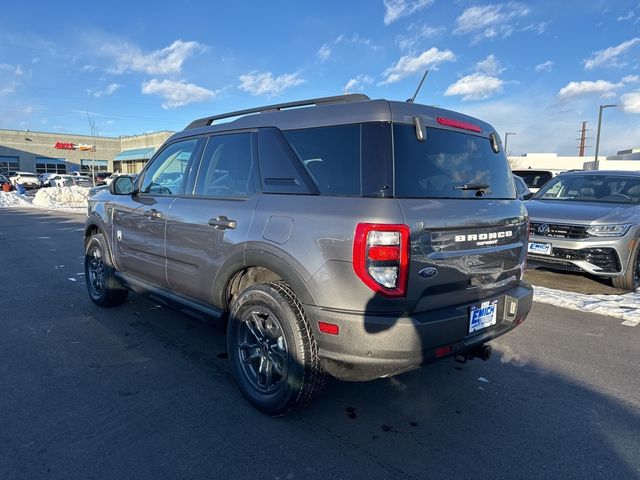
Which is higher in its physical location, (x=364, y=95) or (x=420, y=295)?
(x=364, y=95)

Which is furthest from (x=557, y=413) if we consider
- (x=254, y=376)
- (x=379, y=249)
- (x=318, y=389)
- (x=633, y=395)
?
(x=254, y=376)

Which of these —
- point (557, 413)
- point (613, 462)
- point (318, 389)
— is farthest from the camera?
point (557, 413)

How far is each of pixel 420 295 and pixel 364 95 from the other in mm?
1366

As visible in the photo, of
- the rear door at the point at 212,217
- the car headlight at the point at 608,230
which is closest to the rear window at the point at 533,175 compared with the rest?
the car headlight at the point at 608,230

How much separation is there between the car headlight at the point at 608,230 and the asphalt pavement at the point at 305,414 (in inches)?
68.2

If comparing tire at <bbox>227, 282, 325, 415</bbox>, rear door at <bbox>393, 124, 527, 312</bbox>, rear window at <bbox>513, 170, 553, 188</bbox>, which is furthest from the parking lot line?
rear window at <bbox>513, 170, 553, 188</bbox>

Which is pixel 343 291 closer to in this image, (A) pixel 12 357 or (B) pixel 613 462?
(B) pixel 613 462

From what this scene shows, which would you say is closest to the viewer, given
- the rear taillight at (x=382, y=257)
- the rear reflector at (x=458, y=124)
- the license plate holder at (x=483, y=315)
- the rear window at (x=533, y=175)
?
the rear taillight at (x=382, y=257)

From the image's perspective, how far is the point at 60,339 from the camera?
4.08 metres

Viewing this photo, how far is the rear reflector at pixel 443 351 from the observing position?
251 centimetres

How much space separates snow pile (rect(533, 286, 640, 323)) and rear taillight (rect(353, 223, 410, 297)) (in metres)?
4.13

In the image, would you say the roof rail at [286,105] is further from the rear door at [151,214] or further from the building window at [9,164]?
the building window at [9,164]

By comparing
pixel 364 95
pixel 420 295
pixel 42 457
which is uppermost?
pixel 364 95

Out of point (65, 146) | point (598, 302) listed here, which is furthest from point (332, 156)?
point (65, 146)
